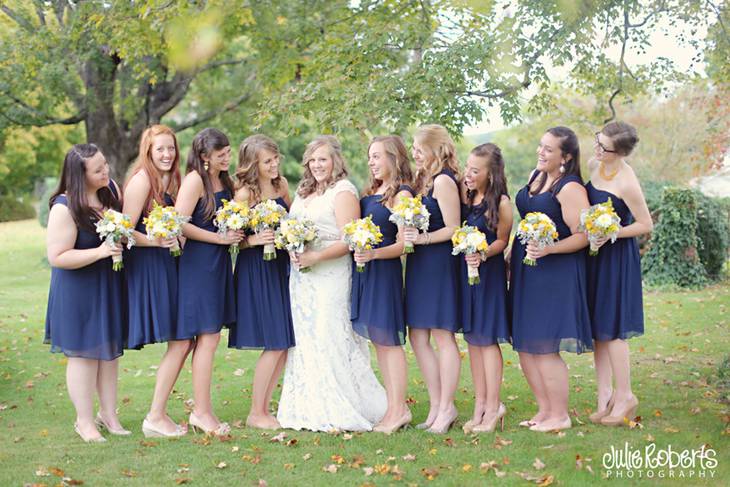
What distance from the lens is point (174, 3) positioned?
12.3 m

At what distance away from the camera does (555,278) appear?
21.1 ft

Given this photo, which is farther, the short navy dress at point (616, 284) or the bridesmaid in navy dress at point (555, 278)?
the short navy dress at point (616, 284)

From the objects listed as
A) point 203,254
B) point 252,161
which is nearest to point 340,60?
point 252,161

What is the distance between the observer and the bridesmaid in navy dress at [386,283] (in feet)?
21.6

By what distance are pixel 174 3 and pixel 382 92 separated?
189 inches

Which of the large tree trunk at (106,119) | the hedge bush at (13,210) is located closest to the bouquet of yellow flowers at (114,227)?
the large tree trunk at (106,119)

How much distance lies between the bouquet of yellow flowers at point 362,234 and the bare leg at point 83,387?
2263mm

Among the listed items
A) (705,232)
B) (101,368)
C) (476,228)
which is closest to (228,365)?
(101,368)

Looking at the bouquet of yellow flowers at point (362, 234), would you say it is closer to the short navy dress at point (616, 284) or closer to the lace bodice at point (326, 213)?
the lace bodice at point (326, 213)

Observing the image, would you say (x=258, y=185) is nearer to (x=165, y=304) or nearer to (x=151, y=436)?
(x=165, y=304)

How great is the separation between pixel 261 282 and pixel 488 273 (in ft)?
5.95

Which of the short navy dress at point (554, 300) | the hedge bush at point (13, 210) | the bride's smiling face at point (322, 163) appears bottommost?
the short navy dress at point (554, 300)

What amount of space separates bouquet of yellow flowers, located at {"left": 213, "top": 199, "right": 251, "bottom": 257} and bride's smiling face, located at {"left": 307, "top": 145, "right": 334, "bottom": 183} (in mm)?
629

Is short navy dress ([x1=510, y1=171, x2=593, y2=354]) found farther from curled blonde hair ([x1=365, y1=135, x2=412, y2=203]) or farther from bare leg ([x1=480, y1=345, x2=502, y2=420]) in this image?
curled blonde hair ([x1=365, y1=135, x2=412, y2=203])
